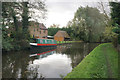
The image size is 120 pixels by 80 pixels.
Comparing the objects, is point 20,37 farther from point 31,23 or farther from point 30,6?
point 30,6

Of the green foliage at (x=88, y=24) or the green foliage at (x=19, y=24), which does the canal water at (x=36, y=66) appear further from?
the green foliage at (x=88, y=24)

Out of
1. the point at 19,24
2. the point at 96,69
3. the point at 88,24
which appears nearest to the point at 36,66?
the point at 96,69

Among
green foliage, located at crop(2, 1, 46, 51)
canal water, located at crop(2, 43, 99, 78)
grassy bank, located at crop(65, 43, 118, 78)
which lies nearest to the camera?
grassy bank, located at crop(65, 43, 118, 78)

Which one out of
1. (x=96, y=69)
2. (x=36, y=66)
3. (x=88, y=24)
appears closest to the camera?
(x=96, y=69)

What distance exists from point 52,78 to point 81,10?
33276 millimetres

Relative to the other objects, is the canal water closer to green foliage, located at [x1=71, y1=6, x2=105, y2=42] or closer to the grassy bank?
the grassy bank

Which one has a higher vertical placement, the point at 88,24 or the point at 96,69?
the point at 88,24

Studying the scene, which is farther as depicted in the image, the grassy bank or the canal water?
the canal water

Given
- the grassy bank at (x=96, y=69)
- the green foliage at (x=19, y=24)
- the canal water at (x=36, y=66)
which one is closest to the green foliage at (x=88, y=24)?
the green foliage at (x=19, y=24)

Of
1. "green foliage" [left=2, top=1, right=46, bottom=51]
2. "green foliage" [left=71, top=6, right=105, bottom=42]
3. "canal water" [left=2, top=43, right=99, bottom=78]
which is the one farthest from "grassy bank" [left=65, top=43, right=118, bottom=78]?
"green foliage" [left=71, top=6, right=105, bottom=42]

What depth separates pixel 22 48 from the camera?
1622cm

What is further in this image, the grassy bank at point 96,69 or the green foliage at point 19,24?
the green foliage at point 19,24

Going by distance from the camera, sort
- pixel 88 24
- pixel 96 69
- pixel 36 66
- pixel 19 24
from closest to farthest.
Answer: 1. pixel 96 69
2. pixel 36 66
3. pixel 19 24
4. pixel 88 24

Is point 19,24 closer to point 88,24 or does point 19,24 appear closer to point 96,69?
point 96,69
